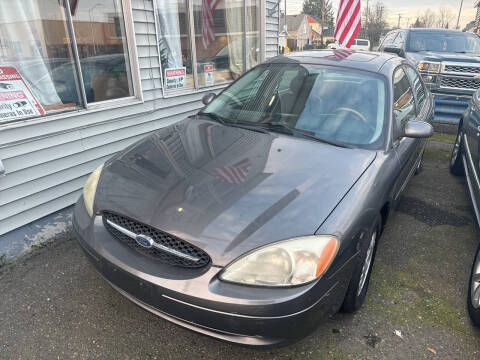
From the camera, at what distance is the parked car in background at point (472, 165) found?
7.36 feet

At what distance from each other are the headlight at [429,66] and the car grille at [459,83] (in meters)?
0.23

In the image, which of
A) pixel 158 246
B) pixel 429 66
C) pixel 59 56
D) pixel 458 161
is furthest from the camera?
pixel 429 66

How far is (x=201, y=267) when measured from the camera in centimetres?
170

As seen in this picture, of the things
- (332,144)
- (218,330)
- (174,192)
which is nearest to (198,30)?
(332,144)

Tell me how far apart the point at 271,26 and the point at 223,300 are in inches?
242

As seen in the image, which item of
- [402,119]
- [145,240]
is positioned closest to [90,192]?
[145,240]

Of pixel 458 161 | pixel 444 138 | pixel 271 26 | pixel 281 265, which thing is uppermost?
pixel 271 26

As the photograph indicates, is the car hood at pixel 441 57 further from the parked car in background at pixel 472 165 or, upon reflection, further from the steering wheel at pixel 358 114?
the steering wheel at pixel 358 114

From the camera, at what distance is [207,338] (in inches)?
73.0

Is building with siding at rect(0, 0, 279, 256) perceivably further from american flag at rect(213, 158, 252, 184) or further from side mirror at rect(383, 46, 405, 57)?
side mirror at rect(383, 46, 405, 57)

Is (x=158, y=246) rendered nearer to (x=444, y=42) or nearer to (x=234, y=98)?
(x=234, y=98)

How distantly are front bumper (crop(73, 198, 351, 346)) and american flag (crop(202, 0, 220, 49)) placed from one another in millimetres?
4257

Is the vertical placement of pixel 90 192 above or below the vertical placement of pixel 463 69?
below

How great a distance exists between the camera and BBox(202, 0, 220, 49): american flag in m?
5.23
